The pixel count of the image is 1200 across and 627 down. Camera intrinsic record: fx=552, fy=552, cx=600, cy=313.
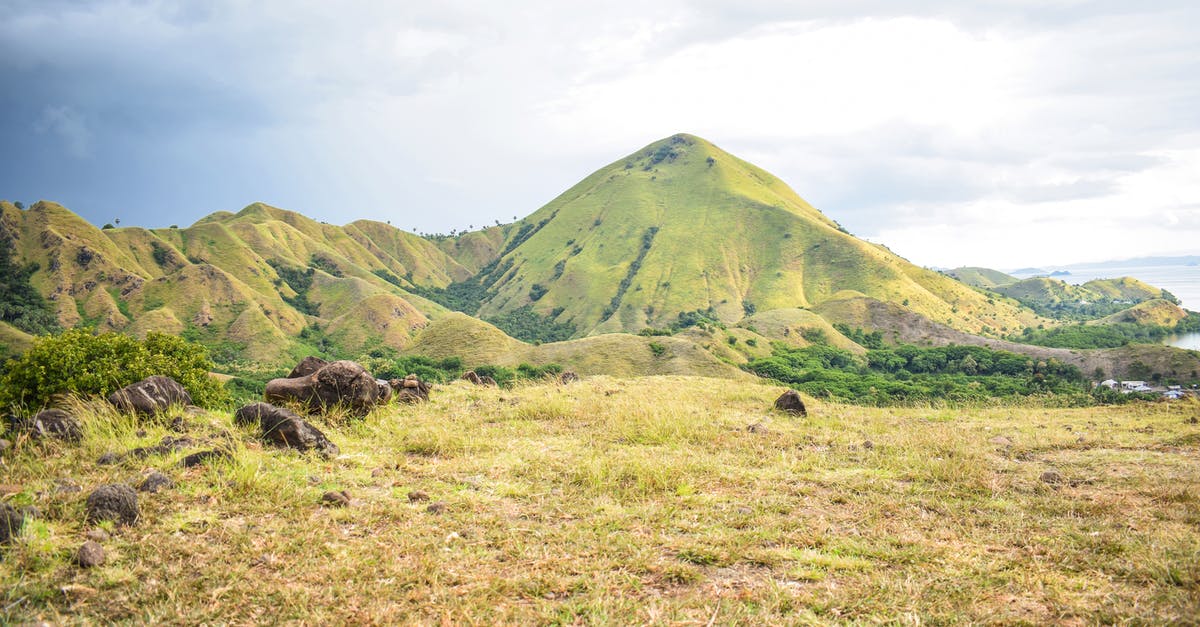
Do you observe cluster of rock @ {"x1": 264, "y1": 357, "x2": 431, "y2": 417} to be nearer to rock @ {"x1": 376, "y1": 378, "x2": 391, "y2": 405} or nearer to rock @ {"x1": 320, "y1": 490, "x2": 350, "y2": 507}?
rock @ {"x1": 376, "y1": 378, "x2": 391, "y2": 405}

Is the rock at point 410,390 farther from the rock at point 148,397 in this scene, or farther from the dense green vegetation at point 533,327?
the dense green vegetation at point 533,327

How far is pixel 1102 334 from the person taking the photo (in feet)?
458

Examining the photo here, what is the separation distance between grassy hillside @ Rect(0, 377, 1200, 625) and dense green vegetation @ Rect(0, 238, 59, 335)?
131373mm

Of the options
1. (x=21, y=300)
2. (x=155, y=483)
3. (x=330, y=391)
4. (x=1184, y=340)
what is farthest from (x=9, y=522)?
(x=1184, y=340)

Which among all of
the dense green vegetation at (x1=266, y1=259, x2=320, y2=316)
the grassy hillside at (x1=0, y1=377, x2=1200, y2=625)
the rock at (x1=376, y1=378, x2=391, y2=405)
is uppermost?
the dense green vegetation at (x1=266, y1=259, x2=320, y2=316)

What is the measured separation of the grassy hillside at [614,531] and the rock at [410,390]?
115 inches

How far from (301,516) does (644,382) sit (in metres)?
16.0

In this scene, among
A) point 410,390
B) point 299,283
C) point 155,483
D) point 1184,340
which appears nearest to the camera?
point 155,483

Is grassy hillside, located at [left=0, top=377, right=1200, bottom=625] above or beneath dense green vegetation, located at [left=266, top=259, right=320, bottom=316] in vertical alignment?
beneath

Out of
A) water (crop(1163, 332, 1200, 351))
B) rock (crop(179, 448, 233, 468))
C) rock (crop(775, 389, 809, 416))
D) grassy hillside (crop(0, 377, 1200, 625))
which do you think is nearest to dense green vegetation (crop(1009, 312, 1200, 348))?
water (crop(1163, 332, 1200, 351))

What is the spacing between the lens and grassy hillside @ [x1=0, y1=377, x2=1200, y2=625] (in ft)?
15.7

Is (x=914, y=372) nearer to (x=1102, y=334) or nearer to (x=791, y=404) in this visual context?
(x=1102, y=334)

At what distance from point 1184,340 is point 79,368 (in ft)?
808

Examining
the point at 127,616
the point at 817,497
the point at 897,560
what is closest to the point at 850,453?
the point at 817,497
